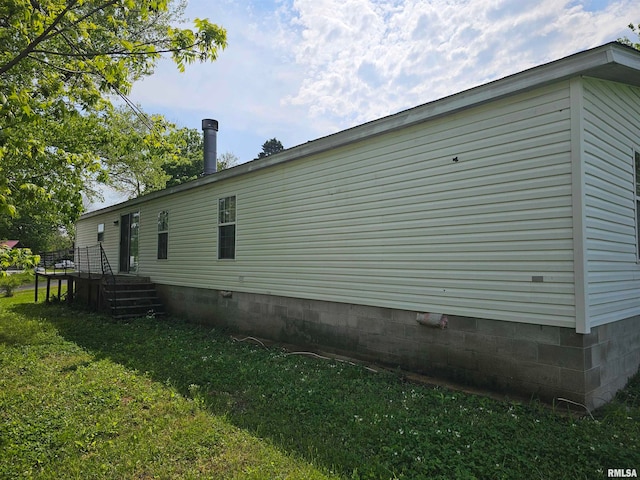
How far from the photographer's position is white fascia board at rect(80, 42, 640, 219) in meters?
3.77

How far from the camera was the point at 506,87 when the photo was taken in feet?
14.3

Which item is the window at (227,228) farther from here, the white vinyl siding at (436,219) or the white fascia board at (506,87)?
the white fascia board at (506,87)

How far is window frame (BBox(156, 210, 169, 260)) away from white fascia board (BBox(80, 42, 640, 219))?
5.87m

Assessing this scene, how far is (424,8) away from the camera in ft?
20.5

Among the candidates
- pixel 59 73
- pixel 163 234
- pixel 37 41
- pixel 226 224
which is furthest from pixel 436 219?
pixel 163 234

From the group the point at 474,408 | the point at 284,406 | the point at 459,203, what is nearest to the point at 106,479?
the point at 284,406

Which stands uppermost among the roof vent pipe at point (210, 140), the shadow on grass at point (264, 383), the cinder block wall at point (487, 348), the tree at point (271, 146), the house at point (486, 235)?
the tree at point (271, 146)

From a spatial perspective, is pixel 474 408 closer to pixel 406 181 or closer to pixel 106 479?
pixel 406 181

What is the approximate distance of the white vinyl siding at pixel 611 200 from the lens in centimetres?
401

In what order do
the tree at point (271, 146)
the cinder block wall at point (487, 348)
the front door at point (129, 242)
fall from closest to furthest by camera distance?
the cinder block wall at point (487, 348) < the front door at point (129, 242) < the tree at point (271, 146)

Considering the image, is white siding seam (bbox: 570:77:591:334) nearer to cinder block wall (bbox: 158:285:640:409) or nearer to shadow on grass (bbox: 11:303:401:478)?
cinder block wall (bbox: 158:285:640:409)

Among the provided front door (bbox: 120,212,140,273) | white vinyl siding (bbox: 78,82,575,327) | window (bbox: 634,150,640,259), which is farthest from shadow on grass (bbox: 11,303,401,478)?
front door (bbox: 120,212,140,273)

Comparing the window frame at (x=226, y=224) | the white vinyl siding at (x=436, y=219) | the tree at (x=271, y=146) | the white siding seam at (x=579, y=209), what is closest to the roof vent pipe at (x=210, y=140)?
the window frame at (x=226, y=224)

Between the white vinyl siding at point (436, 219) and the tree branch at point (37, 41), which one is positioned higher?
the tree branch at point (37, 41)
